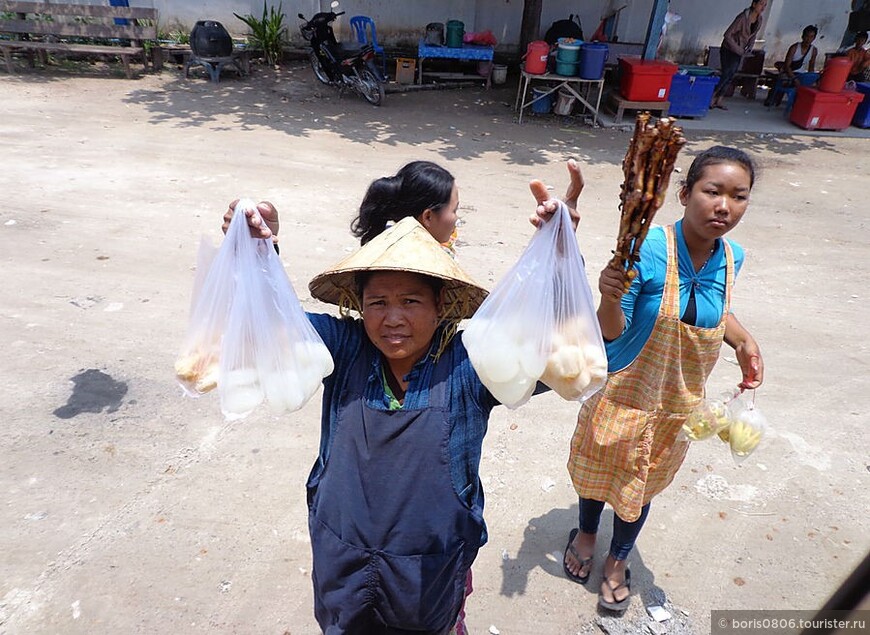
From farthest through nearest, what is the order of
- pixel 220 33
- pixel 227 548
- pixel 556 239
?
pixel 220 33 < pixel 227 548 < pixel 556 239

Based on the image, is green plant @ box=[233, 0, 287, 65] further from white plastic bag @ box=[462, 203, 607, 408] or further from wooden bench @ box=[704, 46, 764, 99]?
white plastic bag @ box=[462, 203, 607, 408]

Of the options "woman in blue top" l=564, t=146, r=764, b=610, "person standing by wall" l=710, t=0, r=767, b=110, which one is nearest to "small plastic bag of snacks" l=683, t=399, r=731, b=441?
"woman in blue top" l=564, t=146, r=764, b=610

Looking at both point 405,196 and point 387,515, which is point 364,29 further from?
point 387,515

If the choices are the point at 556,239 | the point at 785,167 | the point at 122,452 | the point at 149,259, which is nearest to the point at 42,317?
the point at 149,259

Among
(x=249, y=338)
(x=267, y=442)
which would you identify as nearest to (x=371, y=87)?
(x=267, y=442)

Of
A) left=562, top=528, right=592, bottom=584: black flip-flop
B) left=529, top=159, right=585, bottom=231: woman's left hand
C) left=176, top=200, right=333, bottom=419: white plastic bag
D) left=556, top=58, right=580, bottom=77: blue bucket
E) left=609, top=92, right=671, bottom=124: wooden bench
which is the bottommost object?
left=562, top=528, right=592, bottom=584: black flip-flop

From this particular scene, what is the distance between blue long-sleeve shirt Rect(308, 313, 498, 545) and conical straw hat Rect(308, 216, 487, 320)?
0.09 metres

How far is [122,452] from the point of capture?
2.72 metres

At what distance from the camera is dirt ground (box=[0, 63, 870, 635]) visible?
219cm

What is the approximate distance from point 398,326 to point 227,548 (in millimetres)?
1537

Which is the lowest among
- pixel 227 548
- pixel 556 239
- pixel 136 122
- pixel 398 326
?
pixel 227 548

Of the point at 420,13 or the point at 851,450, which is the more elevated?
the point at 420,13

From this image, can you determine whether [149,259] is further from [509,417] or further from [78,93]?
[78,93]

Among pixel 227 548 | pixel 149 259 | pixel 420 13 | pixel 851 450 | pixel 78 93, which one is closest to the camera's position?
pixel 227 548
